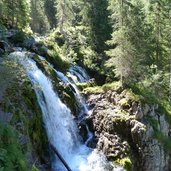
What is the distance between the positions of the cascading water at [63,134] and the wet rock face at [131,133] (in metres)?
1.27

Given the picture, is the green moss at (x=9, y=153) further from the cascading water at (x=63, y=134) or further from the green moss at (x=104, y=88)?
the green moss at (x=104, y=88)

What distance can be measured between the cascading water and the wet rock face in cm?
127

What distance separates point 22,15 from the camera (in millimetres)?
38500

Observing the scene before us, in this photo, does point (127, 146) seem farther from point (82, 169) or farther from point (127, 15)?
point (127, 15)

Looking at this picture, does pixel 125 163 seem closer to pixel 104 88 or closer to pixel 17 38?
pixel 104 88

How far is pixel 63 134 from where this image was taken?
19.3 metres

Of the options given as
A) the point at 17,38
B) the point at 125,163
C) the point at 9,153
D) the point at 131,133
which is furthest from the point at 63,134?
the point at 17,38

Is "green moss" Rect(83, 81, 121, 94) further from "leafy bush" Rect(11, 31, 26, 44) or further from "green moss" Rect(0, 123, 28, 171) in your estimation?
"green moss" Rect(0, 123, 28, 171)

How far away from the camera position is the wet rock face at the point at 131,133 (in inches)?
807

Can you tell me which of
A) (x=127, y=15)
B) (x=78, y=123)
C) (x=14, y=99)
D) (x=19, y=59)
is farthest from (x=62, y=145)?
(x=127, y=15)

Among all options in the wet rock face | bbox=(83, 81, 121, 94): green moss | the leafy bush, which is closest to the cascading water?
the wet rock face

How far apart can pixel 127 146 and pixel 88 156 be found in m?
2.93

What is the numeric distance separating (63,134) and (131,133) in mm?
4663

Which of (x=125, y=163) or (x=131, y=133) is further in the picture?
(x=131, y=133)
